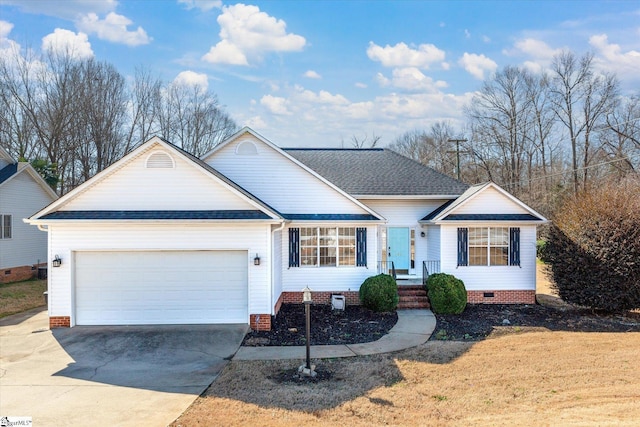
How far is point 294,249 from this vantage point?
1477 cm

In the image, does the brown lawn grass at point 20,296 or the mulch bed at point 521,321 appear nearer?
the mulch bed at point 521,321

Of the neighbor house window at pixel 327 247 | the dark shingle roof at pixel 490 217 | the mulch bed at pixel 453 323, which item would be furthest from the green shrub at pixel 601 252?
the neighbor house window at pixel 327 247

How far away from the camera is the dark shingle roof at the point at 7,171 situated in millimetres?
19064

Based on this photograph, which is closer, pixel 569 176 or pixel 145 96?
pixel 569 176

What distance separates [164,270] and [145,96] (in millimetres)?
30952

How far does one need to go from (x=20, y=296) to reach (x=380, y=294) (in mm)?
14136

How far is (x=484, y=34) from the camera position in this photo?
1812 centimetres

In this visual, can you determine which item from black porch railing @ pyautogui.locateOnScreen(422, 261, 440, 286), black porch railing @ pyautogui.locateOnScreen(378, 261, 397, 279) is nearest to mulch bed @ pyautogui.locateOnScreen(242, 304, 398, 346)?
black porch railing @ pyautogui.locateOnScreen(378, 261, 397, 279)

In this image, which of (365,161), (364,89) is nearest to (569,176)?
(364,89)

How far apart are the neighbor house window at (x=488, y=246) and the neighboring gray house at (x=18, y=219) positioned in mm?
20265

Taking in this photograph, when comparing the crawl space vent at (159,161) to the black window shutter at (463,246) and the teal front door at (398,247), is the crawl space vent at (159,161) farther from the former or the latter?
the black window shutter at (463,246)

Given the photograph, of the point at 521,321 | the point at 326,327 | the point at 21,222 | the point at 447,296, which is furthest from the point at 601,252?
the point at 21,222

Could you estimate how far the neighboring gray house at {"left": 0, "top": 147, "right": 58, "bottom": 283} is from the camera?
19.2 meters

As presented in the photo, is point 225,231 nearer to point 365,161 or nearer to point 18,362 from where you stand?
point 18,362
